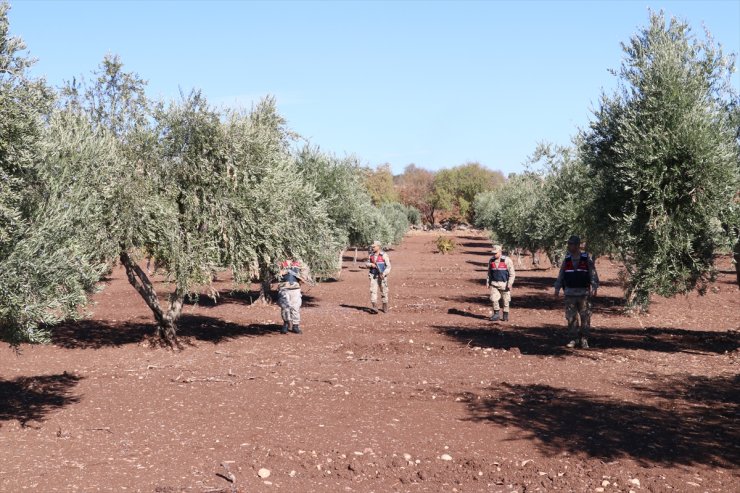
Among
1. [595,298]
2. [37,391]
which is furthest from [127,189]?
[595,298]

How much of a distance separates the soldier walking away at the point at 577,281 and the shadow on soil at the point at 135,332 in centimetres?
746

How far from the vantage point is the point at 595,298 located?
84.4ft

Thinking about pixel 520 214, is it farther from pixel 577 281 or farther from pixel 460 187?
pixel 460 187

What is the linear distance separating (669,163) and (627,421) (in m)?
5.82

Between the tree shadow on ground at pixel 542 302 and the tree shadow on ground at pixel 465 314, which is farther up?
the tree shadow on ground at pixel 542 302

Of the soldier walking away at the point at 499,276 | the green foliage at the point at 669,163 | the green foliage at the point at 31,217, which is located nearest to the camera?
the green foliage at the point at 31,217

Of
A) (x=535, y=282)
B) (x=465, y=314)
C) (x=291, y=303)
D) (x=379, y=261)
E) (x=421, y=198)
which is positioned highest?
(x=421, y=198)

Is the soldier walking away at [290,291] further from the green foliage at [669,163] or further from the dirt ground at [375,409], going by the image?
the green foliage at [669,163]

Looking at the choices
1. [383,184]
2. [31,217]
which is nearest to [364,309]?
[31,217]

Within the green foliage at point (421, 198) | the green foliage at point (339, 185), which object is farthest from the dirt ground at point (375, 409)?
the green foliage at point (421, 198)

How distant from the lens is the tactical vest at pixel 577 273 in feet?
47.8

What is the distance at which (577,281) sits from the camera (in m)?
14.7

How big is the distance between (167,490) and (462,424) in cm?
395

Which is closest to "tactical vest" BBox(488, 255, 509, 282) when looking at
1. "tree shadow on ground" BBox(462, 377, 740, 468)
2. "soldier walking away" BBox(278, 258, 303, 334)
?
"soldier walking away" BBox(278, 258, 303, 334)
